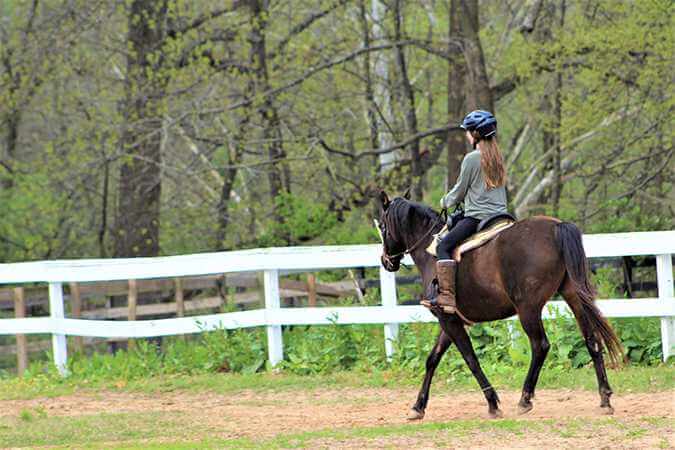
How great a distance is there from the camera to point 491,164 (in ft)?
29.9

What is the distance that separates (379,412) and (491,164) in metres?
2.50

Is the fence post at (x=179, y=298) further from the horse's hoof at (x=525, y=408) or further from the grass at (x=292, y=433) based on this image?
the horse's hoof at (x=525, y=408)

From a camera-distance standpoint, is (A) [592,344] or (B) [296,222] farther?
(B) [296,222]

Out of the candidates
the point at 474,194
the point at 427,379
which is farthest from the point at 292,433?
the point at 474,194

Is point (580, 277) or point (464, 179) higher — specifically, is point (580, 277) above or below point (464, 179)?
below

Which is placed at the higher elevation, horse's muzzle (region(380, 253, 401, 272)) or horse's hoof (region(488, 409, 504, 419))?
horse's muzzle (region(380, 253, 401, 272))

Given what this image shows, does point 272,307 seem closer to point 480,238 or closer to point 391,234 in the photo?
point 391,234

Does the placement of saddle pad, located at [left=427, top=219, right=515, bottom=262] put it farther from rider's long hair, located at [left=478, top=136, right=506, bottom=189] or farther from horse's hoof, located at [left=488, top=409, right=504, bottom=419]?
horse's hoof, located at [left=488, top=409, right=504, bottom=419]

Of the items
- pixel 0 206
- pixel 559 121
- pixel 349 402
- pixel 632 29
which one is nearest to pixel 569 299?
pixel 349 402

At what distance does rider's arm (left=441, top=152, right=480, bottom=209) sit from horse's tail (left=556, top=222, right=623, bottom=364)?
80cm

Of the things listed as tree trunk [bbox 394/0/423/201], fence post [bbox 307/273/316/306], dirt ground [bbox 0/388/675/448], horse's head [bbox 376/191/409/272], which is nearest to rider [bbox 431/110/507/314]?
horse's head [bbox 376/191/409/272]

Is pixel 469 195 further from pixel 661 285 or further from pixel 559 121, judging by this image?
pixel 559 121

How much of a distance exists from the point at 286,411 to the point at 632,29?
32.3ft

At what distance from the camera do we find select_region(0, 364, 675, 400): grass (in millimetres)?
10422
